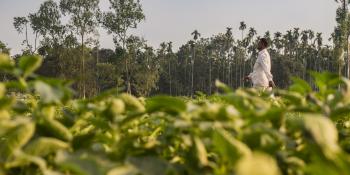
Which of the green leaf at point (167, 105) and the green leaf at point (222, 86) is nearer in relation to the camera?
the green leaf at point (167, 105)

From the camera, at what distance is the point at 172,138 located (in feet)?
3.84

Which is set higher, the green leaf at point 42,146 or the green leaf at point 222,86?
the green leaf at point 222,86

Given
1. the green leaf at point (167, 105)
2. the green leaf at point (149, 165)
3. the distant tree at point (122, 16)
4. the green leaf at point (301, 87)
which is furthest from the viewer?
the distant tree at point (122, 16)

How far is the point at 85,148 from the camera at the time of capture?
1.09 m

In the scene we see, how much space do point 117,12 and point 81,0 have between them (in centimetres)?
471

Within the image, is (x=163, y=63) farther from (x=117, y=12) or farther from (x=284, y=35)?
(x=117, y=12)

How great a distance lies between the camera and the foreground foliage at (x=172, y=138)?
2.70 ft

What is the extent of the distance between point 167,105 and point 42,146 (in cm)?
30

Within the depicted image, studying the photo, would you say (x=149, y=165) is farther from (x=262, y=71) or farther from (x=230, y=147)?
(x=262, y=71)

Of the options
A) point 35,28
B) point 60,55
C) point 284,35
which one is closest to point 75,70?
point 60,55

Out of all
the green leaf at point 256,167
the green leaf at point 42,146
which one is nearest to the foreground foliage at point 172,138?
the green leaf at point 42,146

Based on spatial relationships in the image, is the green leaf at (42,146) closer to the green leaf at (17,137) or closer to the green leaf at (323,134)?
the green leaf at (17,137)

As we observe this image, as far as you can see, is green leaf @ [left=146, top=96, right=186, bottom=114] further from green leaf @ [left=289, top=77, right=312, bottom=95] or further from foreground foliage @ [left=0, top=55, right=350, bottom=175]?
green leaf @ [left=289, top=77, right=312, bottom=95]

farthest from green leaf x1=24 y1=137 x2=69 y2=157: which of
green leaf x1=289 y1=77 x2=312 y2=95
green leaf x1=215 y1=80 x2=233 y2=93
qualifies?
green leaf x1=289 y1=77 x2=312 y2=95
